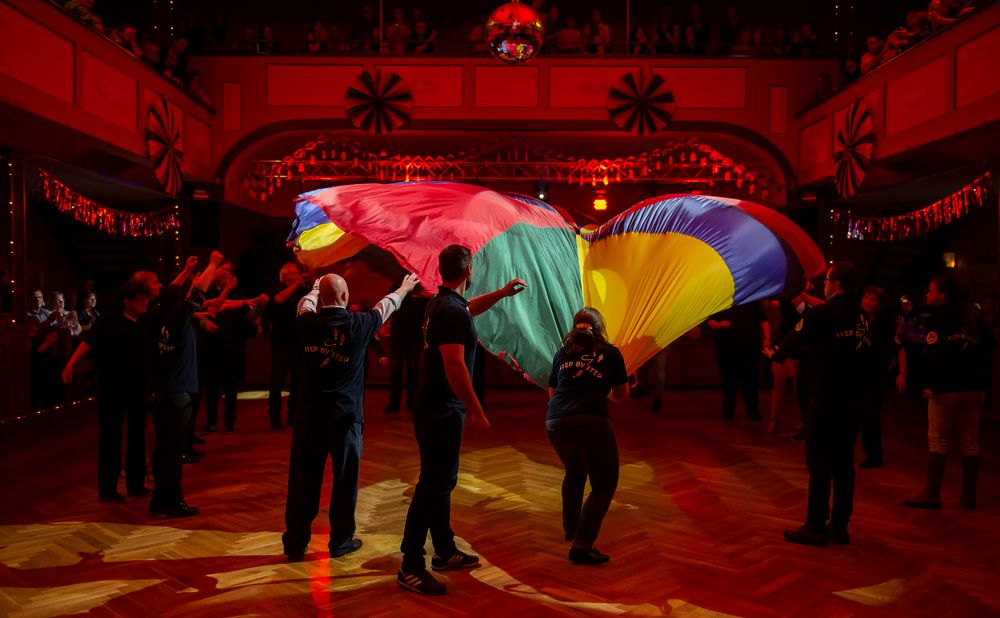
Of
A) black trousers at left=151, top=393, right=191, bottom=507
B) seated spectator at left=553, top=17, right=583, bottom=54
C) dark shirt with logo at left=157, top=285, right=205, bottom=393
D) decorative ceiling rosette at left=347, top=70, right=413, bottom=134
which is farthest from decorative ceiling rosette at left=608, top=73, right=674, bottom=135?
black trousers at left=151, top=393, right=191, bottom=507

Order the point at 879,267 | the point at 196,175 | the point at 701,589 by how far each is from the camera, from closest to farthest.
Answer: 1. the point at 701,589
2. the point at 196,175
3. the point at 879,267

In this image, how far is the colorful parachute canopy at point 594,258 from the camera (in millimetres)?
4574

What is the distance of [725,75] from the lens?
10477 millimetres

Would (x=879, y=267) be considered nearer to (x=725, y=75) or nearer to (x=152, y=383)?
(x=725, y=75)

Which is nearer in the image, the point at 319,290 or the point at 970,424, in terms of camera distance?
the point at 319,290

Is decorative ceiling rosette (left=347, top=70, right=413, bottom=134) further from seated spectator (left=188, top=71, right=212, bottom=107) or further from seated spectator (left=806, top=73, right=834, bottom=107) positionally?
seated spectator (left=806, top=73, right=834, bottom=107)

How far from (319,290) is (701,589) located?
229 cm

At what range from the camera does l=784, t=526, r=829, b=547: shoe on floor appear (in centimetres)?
409

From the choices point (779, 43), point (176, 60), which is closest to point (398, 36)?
point (176, 60)

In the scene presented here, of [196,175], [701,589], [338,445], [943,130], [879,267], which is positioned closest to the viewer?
[701,589]

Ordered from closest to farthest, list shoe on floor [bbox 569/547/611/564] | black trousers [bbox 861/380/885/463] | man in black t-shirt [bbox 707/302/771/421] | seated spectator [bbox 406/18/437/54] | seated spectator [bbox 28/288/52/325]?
1. shoe on floor [bbox 569/547/611/564]
2. black trousers [bbox 861/380/885/463]
3. man in black t-shirt [bbox 707/302/771/421]
4. seated spectator [bbox 28/288/52/325]
5. seated spectator [bbox 406/18/437/54]

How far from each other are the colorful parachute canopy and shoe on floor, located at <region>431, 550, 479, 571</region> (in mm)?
1197

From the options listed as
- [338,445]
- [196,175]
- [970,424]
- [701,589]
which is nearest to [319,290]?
[338,445]

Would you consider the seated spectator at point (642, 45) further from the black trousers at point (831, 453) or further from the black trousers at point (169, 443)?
the black trousers at point (169, 443)
